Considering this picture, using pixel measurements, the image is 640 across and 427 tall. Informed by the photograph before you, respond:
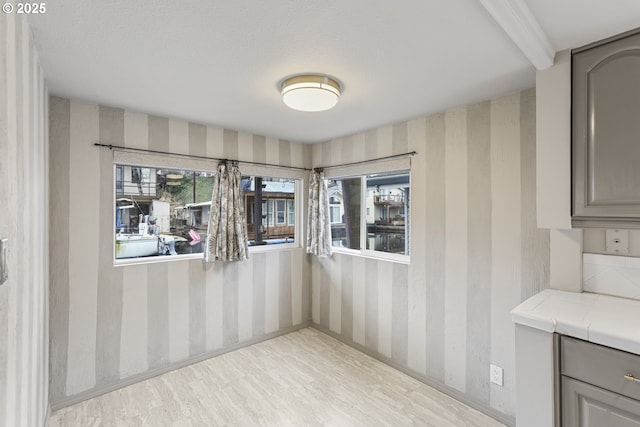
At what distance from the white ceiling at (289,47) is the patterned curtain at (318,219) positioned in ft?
4.50

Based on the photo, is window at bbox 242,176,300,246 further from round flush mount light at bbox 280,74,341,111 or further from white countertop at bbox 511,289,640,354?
white countertop at bbox 511,289,640,354

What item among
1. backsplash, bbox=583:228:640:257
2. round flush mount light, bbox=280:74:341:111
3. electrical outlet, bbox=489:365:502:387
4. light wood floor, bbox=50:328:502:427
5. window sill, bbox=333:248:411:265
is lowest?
light wood floor, bbox=50:328:502:427

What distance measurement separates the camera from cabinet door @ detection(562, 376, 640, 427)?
120 centimetres

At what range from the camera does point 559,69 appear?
1.65 metres

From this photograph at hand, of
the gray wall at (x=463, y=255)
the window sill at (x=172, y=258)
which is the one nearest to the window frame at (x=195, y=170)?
the window sill at (x=172, y=258)

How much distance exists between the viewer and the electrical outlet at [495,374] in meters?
2.18

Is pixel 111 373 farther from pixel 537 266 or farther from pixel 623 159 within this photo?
pixel 623 159

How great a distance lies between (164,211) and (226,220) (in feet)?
1.93

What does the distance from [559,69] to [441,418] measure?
2.41m

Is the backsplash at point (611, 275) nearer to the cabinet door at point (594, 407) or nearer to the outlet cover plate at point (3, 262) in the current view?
the cabinet door at point (594, 407)

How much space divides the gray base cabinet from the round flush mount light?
1.81m

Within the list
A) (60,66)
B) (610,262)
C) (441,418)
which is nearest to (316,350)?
(441,418)

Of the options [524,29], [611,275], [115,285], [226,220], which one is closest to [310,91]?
[524,29]

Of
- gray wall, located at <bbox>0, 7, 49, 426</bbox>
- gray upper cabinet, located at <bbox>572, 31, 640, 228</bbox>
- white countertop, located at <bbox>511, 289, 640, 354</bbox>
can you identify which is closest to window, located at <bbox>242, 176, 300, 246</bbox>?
gray wall, located at <bbox>0, 7, 49, 426</bbox>
